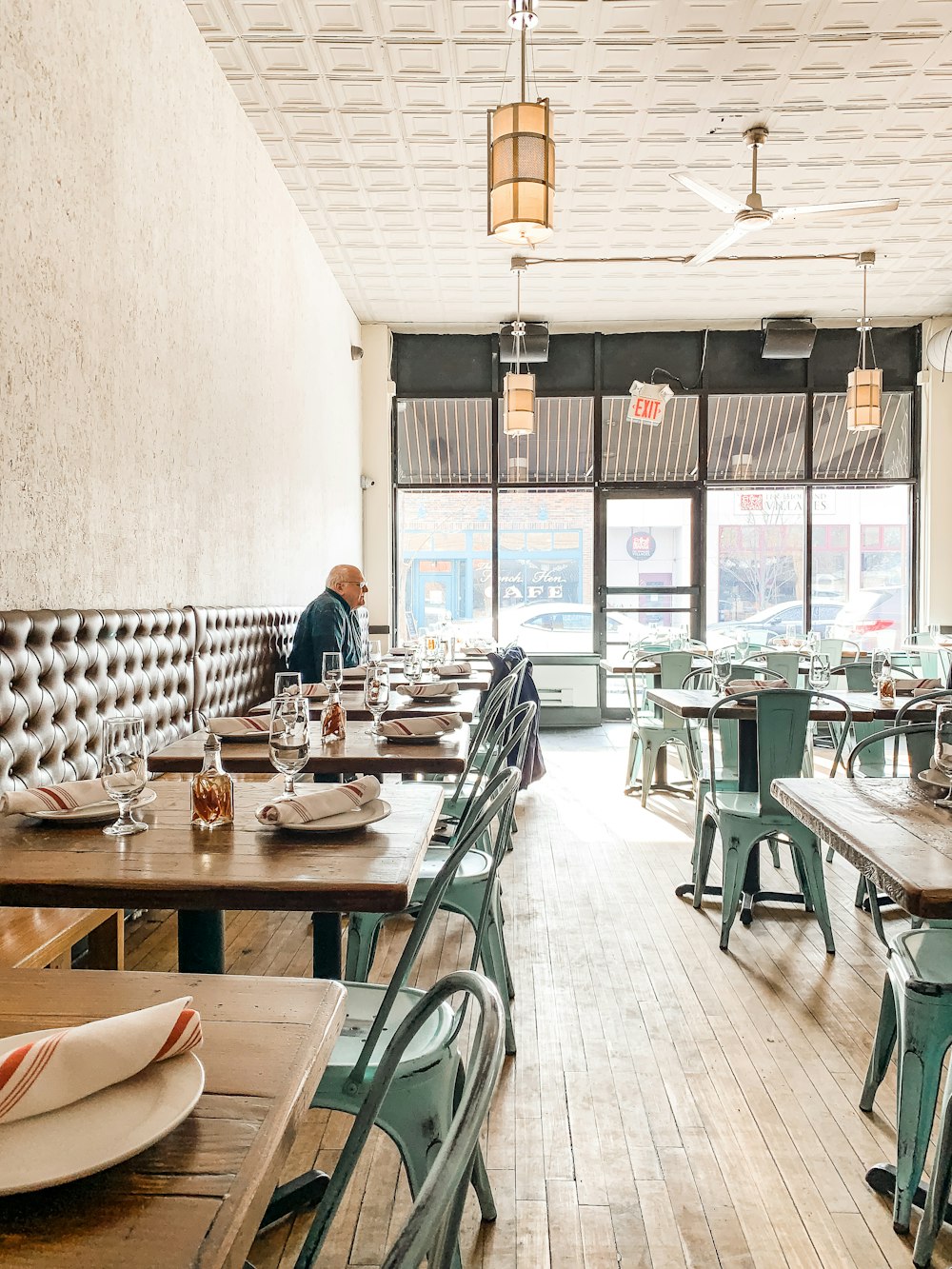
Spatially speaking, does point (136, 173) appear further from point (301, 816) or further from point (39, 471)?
point (301, 816)

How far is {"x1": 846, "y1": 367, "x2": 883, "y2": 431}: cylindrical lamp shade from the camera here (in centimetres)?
693

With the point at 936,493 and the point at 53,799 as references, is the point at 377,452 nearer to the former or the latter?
the point at 936,493

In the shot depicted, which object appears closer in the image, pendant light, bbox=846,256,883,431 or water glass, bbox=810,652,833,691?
water glass, bbox=810,652,833,691

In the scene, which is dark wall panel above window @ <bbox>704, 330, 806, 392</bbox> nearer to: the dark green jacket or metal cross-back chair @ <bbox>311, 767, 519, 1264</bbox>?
the dark green jacket

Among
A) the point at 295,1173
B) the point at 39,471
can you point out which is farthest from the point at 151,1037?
the point at 39,471

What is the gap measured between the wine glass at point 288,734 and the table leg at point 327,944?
1.66 feet

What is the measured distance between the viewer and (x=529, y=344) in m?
8.55

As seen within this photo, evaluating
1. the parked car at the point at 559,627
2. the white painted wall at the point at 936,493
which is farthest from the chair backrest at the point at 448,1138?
the white painted wall at the point at 936,493

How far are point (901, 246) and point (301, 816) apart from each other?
6.77 metres

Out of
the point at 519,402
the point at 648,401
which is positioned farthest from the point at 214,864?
the point at 648,401

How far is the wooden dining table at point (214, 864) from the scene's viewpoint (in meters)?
1.45

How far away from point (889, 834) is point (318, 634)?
367 cm

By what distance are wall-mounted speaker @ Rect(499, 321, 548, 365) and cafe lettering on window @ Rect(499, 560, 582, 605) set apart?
6.00 ft

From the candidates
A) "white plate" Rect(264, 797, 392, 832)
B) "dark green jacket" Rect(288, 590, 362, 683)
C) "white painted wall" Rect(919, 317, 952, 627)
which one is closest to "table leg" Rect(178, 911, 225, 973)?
"white plate" Rect(264, 797, 392, 832)
